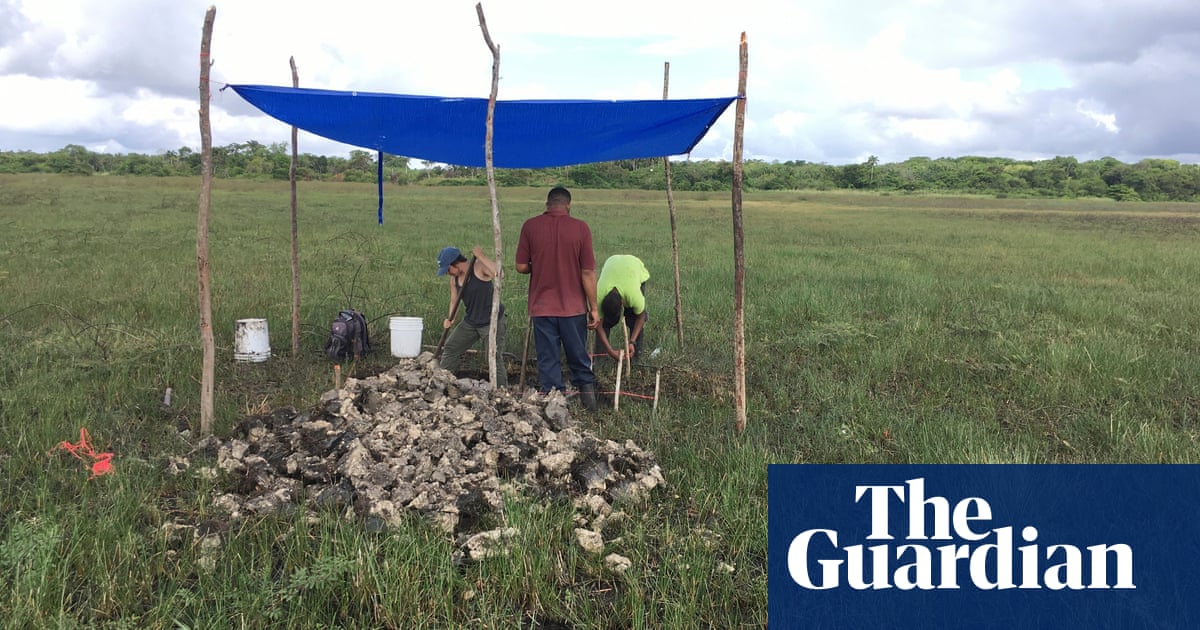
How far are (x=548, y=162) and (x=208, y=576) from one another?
195 inches

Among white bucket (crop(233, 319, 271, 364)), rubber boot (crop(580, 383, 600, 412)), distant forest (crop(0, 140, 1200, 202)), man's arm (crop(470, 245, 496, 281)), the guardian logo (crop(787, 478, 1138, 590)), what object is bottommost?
the guardian logo (crop(787, 478, 1138, 590))

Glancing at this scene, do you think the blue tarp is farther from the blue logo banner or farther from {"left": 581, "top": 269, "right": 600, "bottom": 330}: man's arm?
the blue logo banner

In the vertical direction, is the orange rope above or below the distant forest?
below

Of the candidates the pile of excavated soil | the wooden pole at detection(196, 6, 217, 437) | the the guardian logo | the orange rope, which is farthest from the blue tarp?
the the guardian logo

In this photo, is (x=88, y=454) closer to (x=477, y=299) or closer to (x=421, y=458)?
(x=421, y=458)

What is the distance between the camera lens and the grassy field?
285cm

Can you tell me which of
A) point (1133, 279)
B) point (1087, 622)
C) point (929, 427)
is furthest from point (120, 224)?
point (1133, 279)

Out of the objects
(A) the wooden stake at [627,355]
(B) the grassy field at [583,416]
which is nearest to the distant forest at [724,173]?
(B) the grassy field at [583,416]

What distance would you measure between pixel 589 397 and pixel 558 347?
446mm

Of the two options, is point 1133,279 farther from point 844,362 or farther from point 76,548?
point 76,548

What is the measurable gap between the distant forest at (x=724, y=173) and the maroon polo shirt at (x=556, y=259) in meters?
31.4

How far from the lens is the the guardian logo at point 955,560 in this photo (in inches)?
121

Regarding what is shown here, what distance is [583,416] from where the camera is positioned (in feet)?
16.8

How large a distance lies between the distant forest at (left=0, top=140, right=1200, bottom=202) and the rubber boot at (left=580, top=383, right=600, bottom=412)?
103 ft
